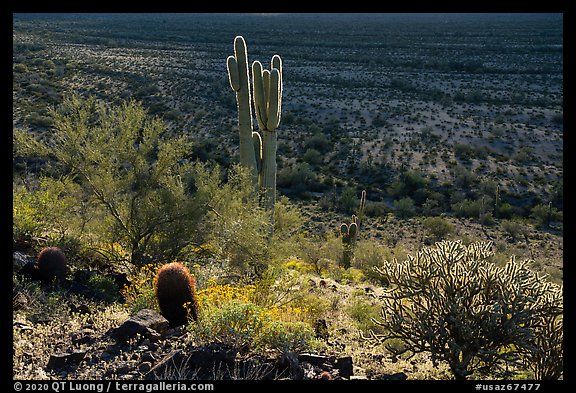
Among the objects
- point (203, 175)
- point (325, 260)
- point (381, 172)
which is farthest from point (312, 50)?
point (203, 175)

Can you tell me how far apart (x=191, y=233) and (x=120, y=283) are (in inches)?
81.8

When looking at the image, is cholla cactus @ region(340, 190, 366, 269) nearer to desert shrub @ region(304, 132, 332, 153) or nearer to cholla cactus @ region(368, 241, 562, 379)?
cholla cactus @ region(368, 241, 562, 379)

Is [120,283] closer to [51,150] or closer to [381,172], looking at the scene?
[51,150]

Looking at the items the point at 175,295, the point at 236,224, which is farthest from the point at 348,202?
the point at 175,295

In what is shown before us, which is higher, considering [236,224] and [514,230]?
[236,224]

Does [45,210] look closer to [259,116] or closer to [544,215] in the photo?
[259,116]

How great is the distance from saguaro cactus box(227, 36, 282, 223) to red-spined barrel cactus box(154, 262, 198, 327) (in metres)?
6.21

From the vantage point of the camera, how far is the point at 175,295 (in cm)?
945

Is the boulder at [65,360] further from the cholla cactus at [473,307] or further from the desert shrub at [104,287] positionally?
the cholla cactus at [473,307]

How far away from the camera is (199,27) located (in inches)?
3632

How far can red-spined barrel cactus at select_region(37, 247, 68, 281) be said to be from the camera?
11.5m

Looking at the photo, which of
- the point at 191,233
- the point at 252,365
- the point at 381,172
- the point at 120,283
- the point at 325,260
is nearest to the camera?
the point at 252,365

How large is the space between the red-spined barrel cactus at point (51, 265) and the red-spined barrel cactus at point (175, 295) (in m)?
3.20

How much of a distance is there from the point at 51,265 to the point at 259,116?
7.24 metres
